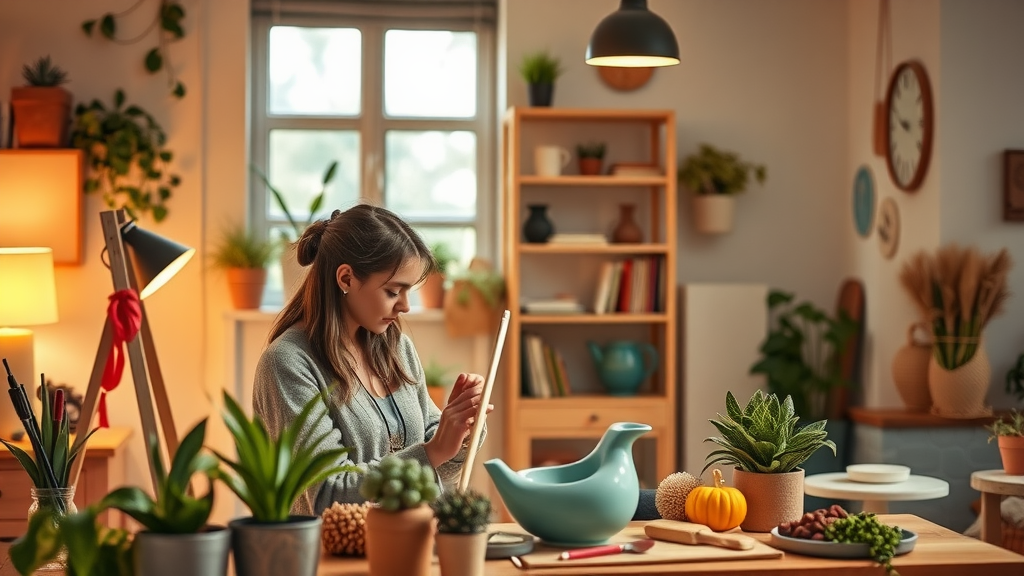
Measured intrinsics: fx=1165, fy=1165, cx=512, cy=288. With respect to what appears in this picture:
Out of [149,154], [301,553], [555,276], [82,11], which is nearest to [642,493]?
[301,553]

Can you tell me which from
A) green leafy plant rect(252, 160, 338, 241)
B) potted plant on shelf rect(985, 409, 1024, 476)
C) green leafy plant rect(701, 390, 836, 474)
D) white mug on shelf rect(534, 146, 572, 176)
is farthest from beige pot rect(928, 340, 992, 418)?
green leafy plant rect(252, 160, 338, 241)

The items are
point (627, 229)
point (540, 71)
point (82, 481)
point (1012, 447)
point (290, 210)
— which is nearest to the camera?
point (1012, 447)

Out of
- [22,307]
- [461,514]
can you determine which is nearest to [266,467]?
[461,514]

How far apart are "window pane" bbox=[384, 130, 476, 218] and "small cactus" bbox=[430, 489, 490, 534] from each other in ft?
12.4

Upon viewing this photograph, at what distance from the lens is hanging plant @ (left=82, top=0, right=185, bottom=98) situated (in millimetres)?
4883

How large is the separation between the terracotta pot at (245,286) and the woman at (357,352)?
2312 millimetres

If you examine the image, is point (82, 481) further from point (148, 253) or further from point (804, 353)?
point (804, 353)

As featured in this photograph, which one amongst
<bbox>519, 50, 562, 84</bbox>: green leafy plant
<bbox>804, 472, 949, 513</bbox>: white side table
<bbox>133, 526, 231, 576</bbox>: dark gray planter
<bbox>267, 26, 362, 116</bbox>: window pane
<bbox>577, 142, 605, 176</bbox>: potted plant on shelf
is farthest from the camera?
<bbox>267, 26, 362, 116</bbox>: window pane

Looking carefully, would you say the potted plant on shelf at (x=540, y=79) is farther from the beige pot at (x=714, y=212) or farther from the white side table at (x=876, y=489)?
the white side table at (x=876, y=489)

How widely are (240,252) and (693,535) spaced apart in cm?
334

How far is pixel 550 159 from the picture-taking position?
495 centimetres

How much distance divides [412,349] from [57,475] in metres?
1.01

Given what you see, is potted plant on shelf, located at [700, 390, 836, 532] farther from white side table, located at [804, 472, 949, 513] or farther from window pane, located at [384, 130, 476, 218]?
window pane, located at [384, 130, 476, 218]

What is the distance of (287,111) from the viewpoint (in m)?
5.41
